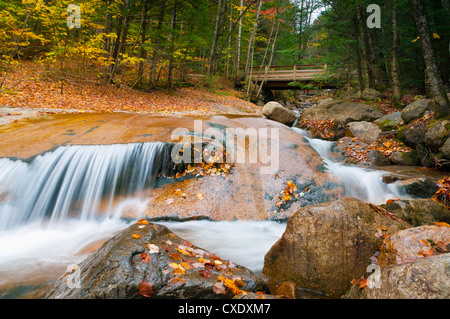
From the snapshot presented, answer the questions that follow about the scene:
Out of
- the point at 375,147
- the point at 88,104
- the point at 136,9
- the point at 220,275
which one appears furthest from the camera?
the point at 136,9

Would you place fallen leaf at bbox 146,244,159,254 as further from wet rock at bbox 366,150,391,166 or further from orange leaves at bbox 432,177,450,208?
wet rock at bbox 366,150,391,166

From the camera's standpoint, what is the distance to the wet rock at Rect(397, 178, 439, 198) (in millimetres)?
5137

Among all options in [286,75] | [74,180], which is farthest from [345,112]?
[286,75]

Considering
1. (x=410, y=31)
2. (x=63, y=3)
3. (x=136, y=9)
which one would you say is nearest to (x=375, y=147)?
(x=410, y=31)

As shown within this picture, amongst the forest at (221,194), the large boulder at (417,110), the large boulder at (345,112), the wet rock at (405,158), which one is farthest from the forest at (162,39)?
the wet rock at (405,158)

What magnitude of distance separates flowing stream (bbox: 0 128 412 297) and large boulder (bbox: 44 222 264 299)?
41.8 inches

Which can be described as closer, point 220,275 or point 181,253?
point 220,275

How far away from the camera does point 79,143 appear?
610cm

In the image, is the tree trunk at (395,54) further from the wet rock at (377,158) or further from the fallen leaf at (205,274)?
the fallen leaf at (205,274)

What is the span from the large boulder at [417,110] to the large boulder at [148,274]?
8.12 meters

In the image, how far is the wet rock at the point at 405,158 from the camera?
278 inches

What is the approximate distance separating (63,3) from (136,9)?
3.43m
